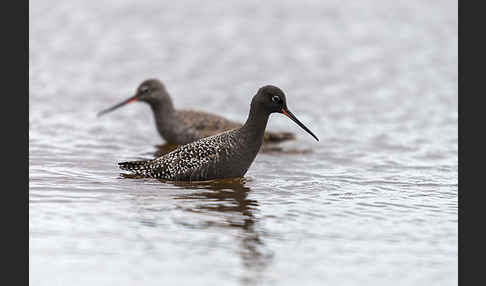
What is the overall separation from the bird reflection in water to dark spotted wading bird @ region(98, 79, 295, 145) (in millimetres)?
2855

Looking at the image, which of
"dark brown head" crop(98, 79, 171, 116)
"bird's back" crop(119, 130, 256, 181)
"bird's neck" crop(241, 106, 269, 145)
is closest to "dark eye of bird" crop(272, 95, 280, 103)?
"bird's neck" crop(241, 106, 269, 145)

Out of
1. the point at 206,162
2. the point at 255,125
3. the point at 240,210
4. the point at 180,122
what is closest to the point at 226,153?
the point at 206,162

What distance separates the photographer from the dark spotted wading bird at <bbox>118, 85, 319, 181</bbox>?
32.0 feet

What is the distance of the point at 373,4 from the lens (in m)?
23.9

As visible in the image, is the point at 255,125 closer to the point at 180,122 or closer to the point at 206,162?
the point at 206,162

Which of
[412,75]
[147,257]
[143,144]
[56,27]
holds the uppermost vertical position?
[56,27]

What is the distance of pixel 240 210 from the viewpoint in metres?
8.70

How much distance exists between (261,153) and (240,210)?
13.1 ft

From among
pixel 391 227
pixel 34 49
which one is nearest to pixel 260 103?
pixel 391 227

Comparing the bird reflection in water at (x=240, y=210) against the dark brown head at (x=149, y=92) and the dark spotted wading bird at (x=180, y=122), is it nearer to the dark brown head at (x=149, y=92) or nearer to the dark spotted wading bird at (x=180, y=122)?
the dark spotted wading bird at (x=180, y=122)

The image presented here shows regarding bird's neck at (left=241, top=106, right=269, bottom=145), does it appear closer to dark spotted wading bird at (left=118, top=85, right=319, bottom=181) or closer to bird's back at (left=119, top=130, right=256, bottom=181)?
dark spotted wading bird at (left=118, top=85, right=319, bottom=181)

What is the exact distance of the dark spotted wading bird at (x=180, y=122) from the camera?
12.9 meters

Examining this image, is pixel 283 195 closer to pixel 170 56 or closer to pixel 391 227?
pixel 391 227

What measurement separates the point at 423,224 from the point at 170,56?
1217 centimetres
